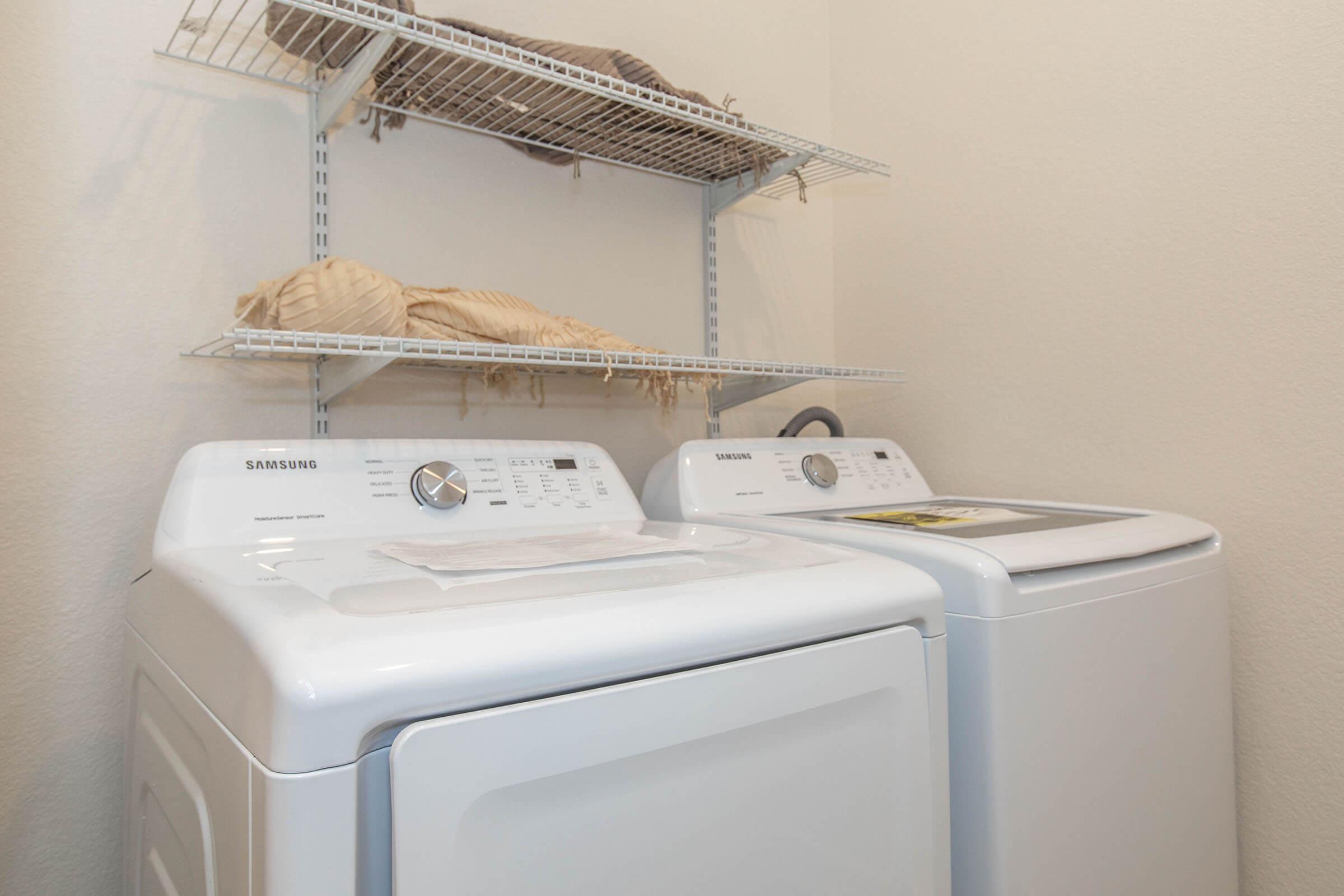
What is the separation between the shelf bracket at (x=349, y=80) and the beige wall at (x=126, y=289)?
46 mm

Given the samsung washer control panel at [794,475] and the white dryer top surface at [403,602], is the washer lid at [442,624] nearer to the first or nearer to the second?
the white dryer top surface at [403,602]

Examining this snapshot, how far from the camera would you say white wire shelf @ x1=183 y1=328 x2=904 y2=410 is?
0.89m

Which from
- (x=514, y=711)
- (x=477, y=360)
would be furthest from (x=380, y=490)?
(x=514, y=711)

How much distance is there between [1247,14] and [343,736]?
161cm

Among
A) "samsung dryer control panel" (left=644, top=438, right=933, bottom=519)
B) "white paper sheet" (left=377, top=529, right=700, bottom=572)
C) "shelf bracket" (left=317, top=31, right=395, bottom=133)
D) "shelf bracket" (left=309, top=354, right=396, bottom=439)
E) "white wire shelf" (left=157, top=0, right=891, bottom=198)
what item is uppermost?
"white wire shelf" (left=157, top=0, right=891, bottom=198)

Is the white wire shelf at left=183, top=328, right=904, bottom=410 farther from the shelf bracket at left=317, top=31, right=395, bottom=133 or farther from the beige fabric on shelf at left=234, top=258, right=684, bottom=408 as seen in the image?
the shelf bracket at left=317, top=31, right=395, bottom=133

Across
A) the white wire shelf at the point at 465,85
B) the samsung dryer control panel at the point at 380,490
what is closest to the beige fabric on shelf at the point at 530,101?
the white wire shelf at the point at 465,85

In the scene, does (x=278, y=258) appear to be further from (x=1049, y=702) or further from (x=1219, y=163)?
(x=1219, y=163)

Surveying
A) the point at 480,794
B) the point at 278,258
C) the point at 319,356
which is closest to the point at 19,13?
the point at 278,258

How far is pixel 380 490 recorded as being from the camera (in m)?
0.98

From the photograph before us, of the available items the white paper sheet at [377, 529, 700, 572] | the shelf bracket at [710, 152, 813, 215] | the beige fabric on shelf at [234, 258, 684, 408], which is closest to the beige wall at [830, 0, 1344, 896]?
the shelf bracket at [710, 152, 813, 215]

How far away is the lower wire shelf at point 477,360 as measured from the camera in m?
0.89

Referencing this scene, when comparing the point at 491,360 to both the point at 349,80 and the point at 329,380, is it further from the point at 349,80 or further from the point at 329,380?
the point at 349,80

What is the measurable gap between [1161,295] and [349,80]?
135 cm
